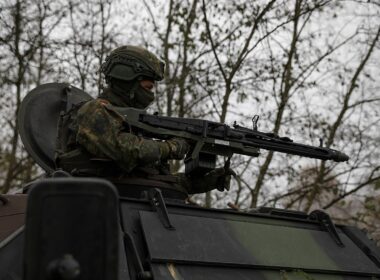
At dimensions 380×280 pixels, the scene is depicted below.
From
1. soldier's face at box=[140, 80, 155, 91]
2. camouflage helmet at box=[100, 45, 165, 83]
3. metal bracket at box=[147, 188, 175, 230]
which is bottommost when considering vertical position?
metal bracket at box=[147, 188, 175, 230]

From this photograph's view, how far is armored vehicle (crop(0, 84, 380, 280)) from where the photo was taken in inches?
82.7

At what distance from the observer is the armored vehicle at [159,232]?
210 centimetres

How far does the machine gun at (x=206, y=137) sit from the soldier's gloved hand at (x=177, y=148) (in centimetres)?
4

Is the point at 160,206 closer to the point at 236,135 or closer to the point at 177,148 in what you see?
the point at 177,148

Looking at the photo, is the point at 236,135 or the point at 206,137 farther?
the point at 236,135

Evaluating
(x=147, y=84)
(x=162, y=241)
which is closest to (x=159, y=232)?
(x=162, y=241)

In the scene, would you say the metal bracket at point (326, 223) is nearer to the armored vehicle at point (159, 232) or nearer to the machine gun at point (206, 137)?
the armored vehicle at point (159, 232)

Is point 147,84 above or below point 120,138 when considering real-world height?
above

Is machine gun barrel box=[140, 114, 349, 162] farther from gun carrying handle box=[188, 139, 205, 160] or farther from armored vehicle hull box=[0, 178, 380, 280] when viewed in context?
armored vehicle hull box=[0, 178, 380, 280]

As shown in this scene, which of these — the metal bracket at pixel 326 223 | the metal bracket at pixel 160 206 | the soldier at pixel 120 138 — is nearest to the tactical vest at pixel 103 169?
the soldier at pixel 120 138

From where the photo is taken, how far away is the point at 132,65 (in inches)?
199

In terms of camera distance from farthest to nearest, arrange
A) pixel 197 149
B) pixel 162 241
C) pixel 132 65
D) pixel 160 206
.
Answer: pixel 132 65, pixel 197 149, pixel 160 206, pixel 162 241

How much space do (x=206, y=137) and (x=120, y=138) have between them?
672 millimetres

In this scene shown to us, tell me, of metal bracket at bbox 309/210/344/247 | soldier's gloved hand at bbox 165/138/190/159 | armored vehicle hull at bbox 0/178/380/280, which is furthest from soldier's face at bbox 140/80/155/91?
metal bracket at bbox 309/210/344/247
